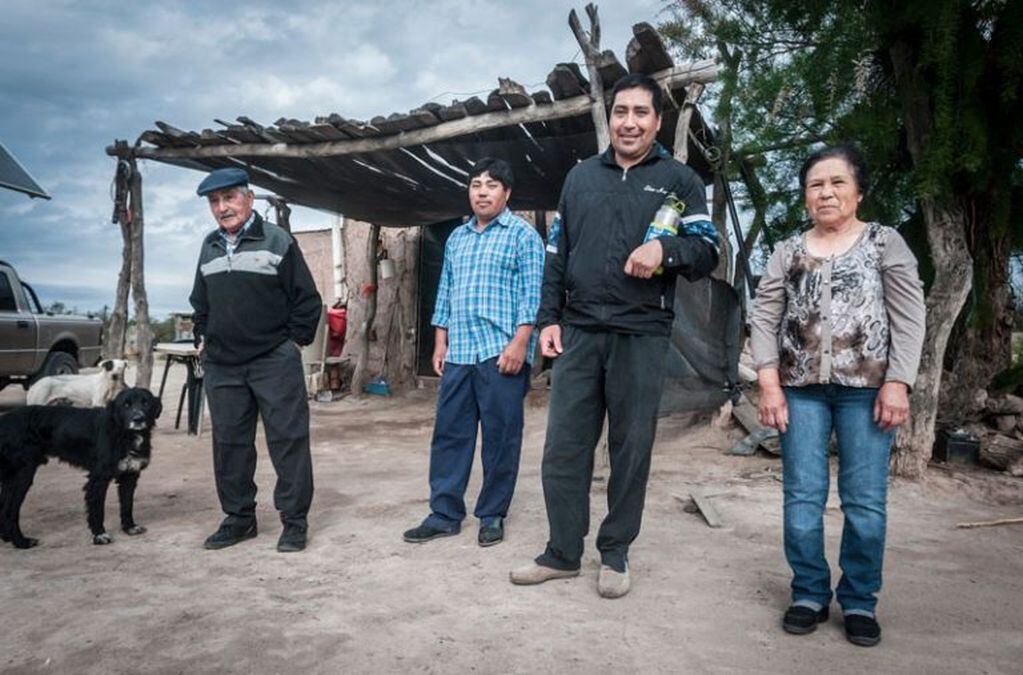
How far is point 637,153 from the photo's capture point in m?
2.83

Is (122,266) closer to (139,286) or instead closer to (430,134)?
(139,286)

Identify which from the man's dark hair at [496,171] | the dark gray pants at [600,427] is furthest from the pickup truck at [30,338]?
the dark gray pants at [600,427]

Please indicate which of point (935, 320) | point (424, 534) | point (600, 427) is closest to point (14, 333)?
point (424, 534)

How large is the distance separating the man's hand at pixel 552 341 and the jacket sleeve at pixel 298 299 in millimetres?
1230

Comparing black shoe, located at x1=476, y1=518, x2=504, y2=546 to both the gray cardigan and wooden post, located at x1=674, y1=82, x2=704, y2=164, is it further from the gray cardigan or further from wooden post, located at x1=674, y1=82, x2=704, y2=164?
wooden post, located at x1=674, y1=82, x2=704, y2=164

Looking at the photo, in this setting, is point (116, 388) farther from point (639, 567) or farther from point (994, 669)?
point (994, 669)

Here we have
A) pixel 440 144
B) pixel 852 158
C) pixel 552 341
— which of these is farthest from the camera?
pixel 440 144

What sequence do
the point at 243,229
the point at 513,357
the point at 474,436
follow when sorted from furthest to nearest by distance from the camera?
the point at 474,436, the point at 243,229, the point at 513,357

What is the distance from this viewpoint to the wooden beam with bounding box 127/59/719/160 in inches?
209

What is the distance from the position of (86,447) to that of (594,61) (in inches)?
162

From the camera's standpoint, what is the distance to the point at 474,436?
11.9 ft

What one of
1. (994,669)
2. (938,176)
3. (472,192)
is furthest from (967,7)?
(994,669)

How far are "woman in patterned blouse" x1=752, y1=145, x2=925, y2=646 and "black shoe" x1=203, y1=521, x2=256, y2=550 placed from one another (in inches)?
100

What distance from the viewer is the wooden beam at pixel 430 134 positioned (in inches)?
209
